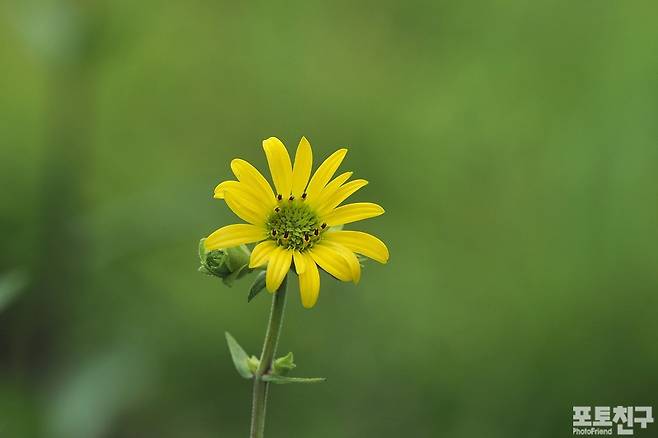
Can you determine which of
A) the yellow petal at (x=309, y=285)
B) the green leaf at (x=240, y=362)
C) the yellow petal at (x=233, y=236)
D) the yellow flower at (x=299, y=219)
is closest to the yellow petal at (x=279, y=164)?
the yellow flower at (x=299, y=219)

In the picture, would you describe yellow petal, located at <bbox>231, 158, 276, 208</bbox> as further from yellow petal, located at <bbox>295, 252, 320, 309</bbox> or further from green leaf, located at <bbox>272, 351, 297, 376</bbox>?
green leaf, located at <bbox>272, 351, 297, 376</bbox>

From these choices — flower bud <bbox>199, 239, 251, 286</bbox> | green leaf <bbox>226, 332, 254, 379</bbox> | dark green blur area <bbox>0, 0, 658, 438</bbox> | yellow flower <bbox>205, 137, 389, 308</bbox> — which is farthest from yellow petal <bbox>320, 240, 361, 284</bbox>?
dark green blur area <bbox>0, 0, 658, 438</bbox>

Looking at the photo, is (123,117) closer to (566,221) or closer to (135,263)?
(135,263)

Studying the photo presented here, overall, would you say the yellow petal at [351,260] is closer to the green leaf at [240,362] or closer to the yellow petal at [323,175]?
the yellow petal at [323,175]

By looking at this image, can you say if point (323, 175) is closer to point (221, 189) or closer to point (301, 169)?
point (301, 169)

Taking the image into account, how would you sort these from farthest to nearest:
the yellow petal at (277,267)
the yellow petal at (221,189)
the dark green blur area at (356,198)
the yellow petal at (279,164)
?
1. the dark green blur area at (356,198)
2. the yellow petal at (279,164)
3. the yellow petal at (221,189)
4. the yellow petal at (277,267)

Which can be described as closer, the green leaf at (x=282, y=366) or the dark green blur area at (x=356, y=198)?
the green leaf at (x=282, y=366)

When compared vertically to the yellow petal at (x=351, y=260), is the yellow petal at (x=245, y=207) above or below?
above
